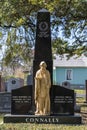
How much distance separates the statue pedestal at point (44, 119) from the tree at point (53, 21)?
1107cm

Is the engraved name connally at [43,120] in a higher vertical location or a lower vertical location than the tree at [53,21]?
lower

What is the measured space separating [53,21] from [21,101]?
1224 cm

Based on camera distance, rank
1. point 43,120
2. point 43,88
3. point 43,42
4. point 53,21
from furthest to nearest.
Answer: point 53,21, point 43,42, point 43,88, point 43,120

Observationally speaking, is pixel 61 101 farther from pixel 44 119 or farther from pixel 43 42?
pixel 43 42

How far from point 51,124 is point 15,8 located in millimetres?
13298

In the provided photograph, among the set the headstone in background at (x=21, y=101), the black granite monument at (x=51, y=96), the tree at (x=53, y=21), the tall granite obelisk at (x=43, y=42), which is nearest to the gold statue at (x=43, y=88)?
the black granite monument at (x=51, y=96)

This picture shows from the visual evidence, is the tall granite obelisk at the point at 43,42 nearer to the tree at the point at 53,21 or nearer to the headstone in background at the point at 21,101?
the headstone in background at the point at 21,101

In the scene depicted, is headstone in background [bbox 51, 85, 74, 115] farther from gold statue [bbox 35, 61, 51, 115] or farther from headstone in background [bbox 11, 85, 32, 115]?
headstone in background [bbox 11, 85, 32, 115]

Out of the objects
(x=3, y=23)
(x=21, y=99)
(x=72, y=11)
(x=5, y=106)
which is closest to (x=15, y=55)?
(x=3, y=23)

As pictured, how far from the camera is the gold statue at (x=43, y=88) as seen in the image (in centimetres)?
1605

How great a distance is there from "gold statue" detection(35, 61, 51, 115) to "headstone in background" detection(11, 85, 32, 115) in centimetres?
49

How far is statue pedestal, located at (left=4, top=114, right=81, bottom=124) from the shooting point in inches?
620

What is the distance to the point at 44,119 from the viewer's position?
15.8 m

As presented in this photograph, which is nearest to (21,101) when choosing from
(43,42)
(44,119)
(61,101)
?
(44,119)
